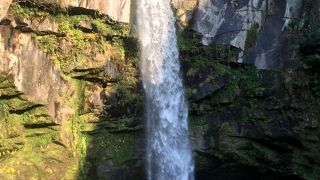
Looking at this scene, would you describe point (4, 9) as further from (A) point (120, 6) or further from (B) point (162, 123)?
(B) point (162, 123)

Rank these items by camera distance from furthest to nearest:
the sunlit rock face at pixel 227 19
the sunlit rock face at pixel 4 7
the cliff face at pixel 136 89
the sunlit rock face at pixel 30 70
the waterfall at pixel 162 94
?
the sunlit rock face at pixel 227 19
the waterfall at pixel 162 94
the cliff face at pixel 136 89
the sunlit rock face at pixel 30 70
the sunlit rock face at pixel 4 7

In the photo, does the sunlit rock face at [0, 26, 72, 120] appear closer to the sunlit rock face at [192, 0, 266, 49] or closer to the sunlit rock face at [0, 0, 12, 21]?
the sunlit rock face at [0, 0, 12, 21]

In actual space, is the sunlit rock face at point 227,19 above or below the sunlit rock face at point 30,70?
above

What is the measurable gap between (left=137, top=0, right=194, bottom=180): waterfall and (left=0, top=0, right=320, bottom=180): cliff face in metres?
0.18

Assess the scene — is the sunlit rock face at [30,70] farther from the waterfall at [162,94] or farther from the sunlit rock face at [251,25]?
the sunlit rock face at [251,25]

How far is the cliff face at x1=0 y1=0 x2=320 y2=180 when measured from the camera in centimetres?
812

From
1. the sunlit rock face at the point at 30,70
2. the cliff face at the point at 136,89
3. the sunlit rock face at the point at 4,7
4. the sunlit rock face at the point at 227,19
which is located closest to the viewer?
the sunlit rock face at the point at 4,7

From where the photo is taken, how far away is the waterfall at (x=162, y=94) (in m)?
8.76

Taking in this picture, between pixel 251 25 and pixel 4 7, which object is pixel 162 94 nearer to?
pixel 251 25

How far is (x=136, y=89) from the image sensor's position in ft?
29.2

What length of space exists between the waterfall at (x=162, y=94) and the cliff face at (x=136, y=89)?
18 centimetres

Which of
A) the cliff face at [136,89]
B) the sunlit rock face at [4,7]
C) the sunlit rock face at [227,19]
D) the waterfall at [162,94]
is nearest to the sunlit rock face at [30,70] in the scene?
the cliff face at [136,89]

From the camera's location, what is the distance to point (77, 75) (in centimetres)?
848

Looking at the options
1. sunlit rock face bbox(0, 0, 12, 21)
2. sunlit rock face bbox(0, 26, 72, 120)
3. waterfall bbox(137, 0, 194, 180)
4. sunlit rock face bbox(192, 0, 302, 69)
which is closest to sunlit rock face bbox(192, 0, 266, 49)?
sunlit rock face bbox(192, 0, 302, 69)
